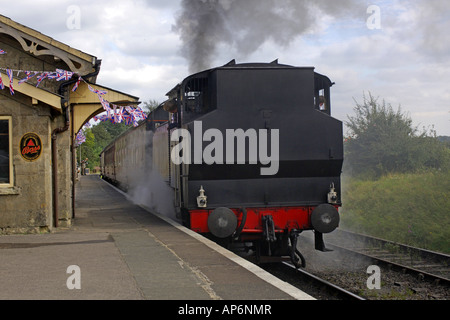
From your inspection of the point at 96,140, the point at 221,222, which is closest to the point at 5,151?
the point at 221,222

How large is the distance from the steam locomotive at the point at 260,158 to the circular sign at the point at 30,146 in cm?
312

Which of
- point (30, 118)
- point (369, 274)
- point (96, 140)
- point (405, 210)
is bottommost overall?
point (369, 274)

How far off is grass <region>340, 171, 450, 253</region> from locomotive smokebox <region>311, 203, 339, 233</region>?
4.67 metres

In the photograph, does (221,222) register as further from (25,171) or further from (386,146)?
(386,146)

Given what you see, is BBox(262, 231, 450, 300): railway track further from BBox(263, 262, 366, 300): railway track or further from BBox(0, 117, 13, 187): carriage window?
BBox(0, 117, 13, 187): carriage window

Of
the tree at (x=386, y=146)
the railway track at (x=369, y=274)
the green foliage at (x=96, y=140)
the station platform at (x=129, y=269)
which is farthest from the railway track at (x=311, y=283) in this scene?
the green foliage at (x=96, y=140)

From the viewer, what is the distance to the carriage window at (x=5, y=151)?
1036cm

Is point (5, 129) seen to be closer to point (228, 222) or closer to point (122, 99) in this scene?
point (122, 99)

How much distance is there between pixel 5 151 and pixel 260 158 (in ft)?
17.2

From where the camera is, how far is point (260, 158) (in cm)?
897

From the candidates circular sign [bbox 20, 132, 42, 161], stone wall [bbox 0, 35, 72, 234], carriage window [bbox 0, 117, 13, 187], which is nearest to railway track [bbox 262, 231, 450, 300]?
stone wall [bbox 0, 35, 72, 234]

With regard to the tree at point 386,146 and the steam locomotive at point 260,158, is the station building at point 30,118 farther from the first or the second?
the tree at point 386,146

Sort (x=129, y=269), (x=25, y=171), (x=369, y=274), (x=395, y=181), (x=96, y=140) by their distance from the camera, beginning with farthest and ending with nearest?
(x=96, y=140)
(x=395, y=181)
(x=25, y=171)
(x=369, y=274)
(x=129, y=269)
